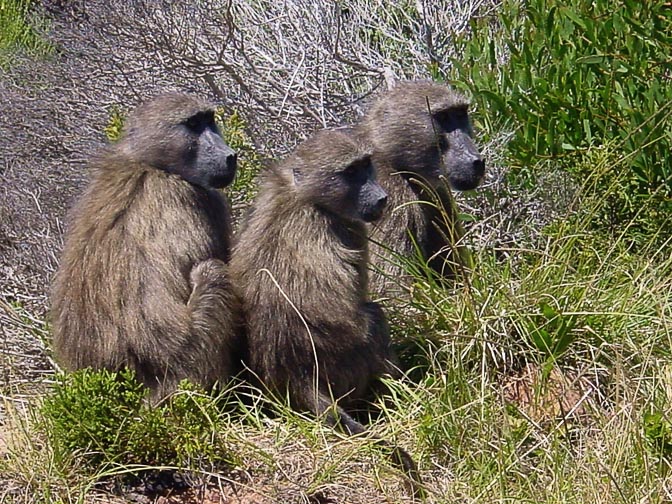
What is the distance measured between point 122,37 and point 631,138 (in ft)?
8.81

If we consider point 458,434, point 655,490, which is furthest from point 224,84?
point 655,490

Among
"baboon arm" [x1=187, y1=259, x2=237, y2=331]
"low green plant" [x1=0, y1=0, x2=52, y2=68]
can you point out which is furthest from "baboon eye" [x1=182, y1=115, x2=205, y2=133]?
"low green plant" [x1=0, y1=0, x2=52, y2=68]

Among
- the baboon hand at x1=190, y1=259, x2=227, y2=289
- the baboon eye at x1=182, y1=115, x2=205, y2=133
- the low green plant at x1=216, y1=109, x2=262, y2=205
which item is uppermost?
the baboon eye at x1=182, y1=115, x2=205, y2=133

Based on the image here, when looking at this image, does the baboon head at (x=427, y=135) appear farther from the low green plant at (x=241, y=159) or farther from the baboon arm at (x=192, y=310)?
the baboon arm at (x=192, y=310)

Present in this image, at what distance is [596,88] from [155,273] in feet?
6.74

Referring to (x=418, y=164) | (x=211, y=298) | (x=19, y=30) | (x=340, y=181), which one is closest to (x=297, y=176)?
(x=340, y=181)

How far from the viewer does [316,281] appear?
12.1 ft

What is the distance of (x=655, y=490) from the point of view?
330 centimetres

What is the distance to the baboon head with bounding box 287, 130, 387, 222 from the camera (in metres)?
3.81

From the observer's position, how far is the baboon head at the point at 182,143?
3.90 meters

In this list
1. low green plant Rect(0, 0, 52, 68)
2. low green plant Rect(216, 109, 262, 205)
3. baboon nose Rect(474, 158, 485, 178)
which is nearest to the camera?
baboon nose Rect(474, 158, 485, 178)

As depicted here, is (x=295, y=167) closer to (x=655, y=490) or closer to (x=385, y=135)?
(x=385, y=135)

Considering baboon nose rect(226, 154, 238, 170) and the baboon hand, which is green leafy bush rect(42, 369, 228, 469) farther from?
baboon nose rect(226, 154, 238, 170)

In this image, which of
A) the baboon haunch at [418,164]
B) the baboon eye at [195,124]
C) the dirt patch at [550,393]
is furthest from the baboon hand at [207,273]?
the dirt patch at [550,393]
